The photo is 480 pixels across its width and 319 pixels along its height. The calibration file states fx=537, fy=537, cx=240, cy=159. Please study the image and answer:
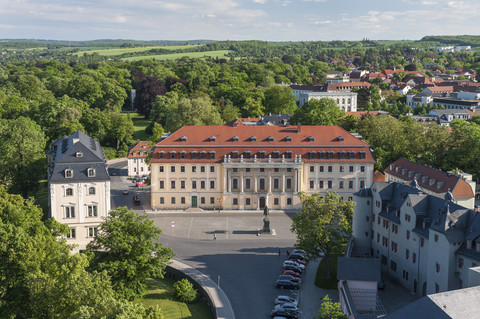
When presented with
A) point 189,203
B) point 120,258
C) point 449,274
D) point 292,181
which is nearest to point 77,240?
point 120,258

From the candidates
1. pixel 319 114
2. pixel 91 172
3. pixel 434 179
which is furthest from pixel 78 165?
pixel 319 114

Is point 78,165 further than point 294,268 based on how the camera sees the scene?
Yes

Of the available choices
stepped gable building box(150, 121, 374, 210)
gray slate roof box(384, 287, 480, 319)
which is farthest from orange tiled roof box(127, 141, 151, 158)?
gray slate roof box(384, 287, 480, 319)

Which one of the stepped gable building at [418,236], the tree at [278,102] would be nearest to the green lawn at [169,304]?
the stepped gable building at [418,236]

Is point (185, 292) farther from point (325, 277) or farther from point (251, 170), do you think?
point (251, 170)

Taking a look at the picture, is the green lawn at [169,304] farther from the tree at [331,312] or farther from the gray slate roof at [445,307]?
the gray slate roof at [445,307]
